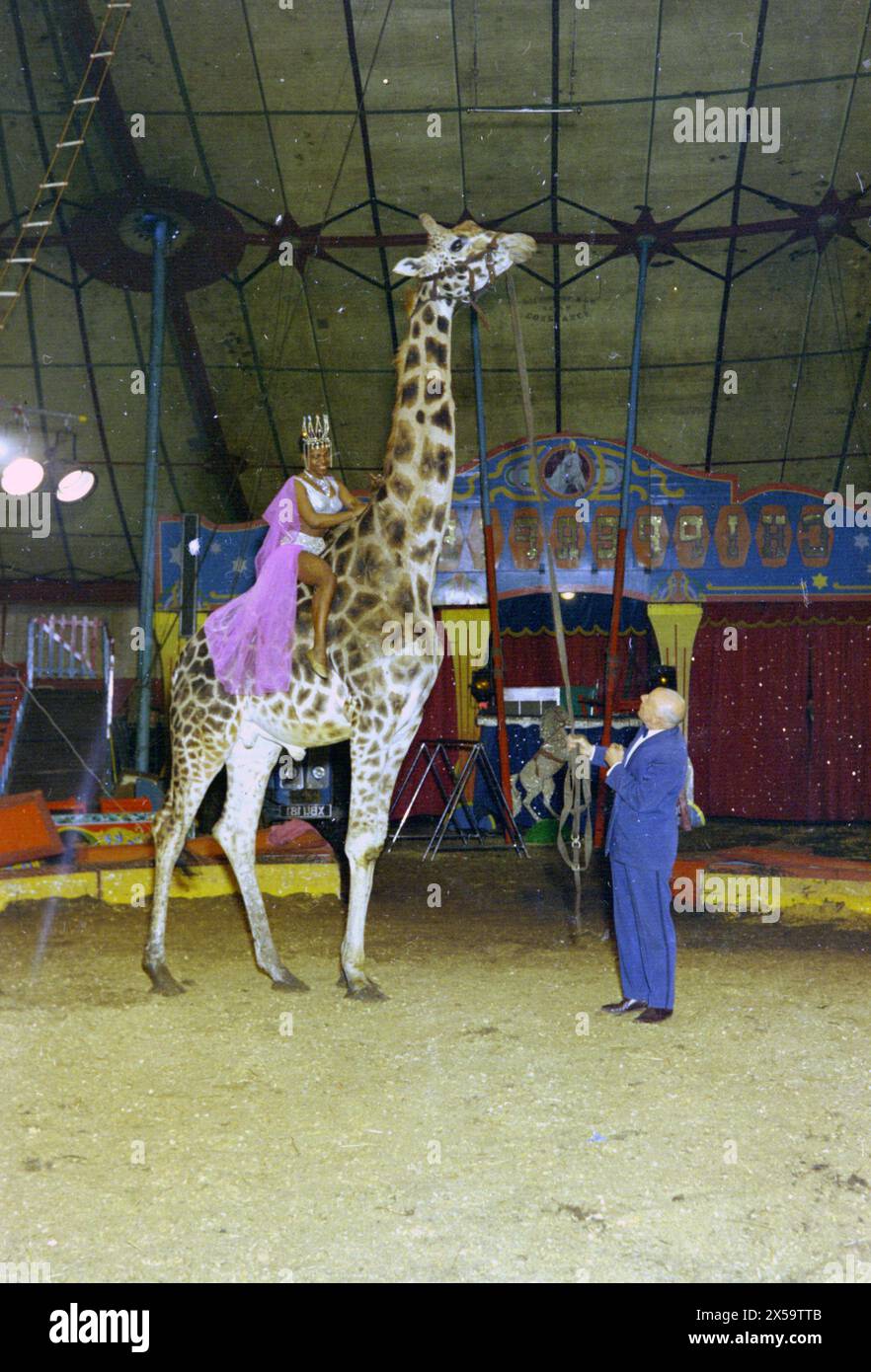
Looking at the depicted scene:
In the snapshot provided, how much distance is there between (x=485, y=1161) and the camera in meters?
3.49

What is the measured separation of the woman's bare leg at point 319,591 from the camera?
17.7 ft

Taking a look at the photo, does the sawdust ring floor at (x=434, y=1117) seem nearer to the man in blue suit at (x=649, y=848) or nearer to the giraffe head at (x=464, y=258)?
the man in blue suit at (x=649, y=848)

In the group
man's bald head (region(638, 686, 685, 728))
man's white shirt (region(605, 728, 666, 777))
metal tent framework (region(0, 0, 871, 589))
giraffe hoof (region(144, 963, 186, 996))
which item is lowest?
giraffe hoof (region(144, 963, 186, 996))

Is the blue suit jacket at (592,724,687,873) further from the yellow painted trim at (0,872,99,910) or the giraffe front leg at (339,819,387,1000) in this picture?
the yellow painted trim at (0,872,99,910)

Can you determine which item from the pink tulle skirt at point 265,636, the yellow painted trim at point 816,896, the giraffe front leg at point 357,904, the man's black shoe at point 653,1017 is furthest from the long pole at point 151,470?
the man's black shoe at point 653,1017

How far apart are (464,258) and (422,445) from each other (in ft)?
3.15

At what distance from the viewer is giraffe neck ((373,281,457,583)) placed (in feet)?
18.0

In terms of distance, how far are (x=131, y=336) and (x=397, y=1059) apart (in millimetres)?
12250

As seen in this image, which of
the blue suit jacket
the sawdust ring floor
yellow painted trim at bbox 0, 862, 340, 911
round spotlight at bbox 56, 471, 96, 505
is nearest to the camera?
the sawdust ring floor

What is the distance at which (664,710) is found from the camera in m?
4.90

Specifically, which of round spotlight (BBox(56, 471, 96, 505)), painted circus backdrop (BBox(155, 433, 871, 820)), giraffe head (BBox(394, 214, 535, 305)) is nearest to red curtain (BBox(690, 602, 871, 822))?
painted circus backdrop (BBox(155, 433, 871, 820))

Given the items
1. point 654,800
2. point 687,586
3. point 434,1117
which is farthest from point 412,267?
point 687,586

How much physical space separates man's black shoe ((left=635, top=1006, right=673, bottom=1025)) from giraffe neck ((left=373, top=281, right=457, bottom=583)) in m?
2.31

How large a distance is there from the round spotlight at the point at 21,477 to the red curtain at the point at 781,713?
7658 mm
